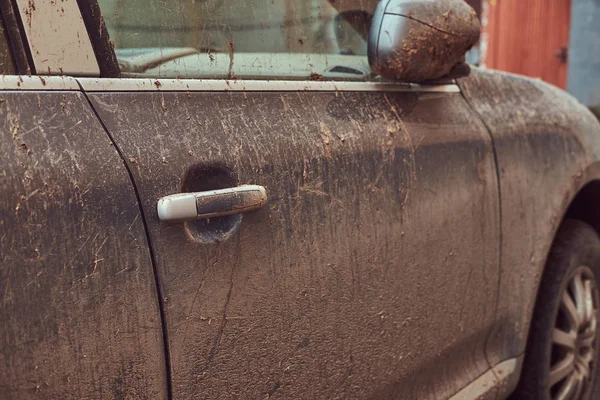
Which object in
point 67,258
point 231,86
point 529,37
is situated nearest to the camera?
point 67,258

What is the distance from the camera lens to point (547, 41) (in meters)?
11.5

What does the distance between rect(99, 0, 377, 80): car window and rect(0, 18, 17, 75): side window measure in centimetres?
22

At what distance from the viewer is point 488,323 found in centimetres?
231

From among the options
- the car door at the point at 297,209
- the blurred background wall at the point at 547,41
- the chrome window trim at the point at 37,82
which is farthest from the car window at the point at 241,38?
the blurred background wall at the point at 547,41

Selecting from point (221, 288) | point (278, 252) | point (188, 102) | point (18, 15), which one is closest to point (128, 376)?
point (221, 288)

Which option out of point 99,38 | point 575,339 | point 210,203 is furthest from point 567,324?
point 99,38

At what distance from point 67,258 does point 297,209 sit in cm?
53

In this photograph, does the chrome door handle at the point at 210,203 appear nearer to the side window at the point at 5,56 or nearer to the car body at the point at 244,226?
the car body at the point at 244,226

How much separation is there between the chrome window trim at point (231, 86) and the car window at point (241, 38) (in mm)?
42

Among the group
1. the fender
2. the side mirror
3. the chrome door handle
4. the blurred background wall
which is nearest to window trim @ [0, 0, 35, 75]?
the chrome door handle

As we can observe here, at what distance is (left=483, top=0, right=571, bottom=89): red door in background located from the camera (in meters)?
11.1

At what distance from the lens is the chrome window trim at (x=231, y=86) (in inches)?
54.2

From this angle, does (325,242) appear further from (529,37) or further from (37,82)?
(529,37)

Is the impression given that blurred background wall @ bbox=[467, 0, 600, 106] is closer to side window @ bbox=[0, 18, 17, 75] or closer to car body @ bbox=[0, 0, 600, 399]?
car body @ bbox=[0, 0, 600, 399]
